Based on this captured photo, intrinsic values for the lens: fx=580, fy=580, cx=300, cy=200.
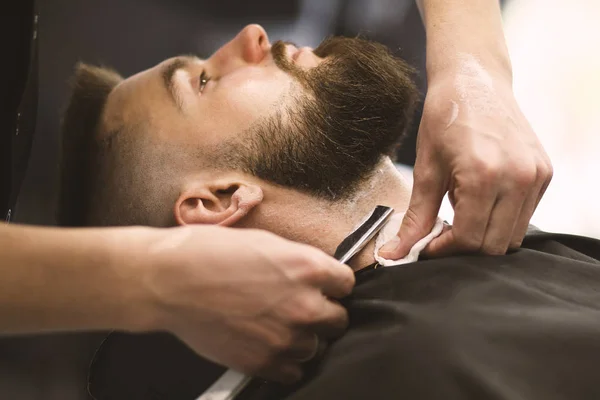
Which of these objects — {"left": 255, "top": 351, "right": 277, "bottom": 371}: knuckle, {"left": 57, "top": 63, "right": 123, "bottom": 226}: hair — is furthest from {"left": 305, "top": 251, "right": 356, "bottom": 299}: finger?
{"left": 57, "top": 63, "right": 123, "bottom": 226}: hair

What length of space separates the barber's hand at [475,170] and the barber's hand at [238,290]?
0.84ft

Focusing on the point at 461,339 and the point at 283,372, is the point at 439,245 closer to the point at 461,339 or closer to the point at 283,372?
the point at 461,339

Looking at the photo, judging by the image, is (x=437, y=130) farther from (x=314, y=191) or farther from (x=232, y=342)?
(x=232, y=342)

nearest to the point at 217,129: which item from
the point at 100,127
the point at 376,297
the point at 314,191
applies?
the point at 314,191

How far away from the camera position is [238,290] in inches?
30.8

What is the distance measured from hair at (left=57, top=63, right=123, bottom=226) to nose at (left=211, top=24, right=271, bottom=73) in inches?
14.3

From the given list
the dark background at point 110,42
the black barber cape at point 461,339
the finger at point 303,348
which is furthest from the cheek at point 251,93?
the dark background at point 110,42

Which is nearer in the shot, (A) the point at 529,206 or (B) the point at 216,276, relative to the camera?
(B) the point at 216,276

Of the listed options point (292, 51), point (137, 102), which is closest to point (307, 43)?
point (292, 51)

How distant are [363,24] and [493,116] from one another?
1.97 meters

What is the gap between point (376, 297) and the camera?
3.15 ft

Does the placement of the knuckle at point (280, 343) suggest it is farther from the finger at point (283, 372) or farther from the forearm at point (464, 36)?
the forearm at point (464, 36)

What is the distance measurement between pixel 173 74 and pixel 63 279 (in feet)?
2.47

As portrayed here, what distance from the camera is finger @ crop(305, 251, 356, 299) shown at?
0.80 metres
